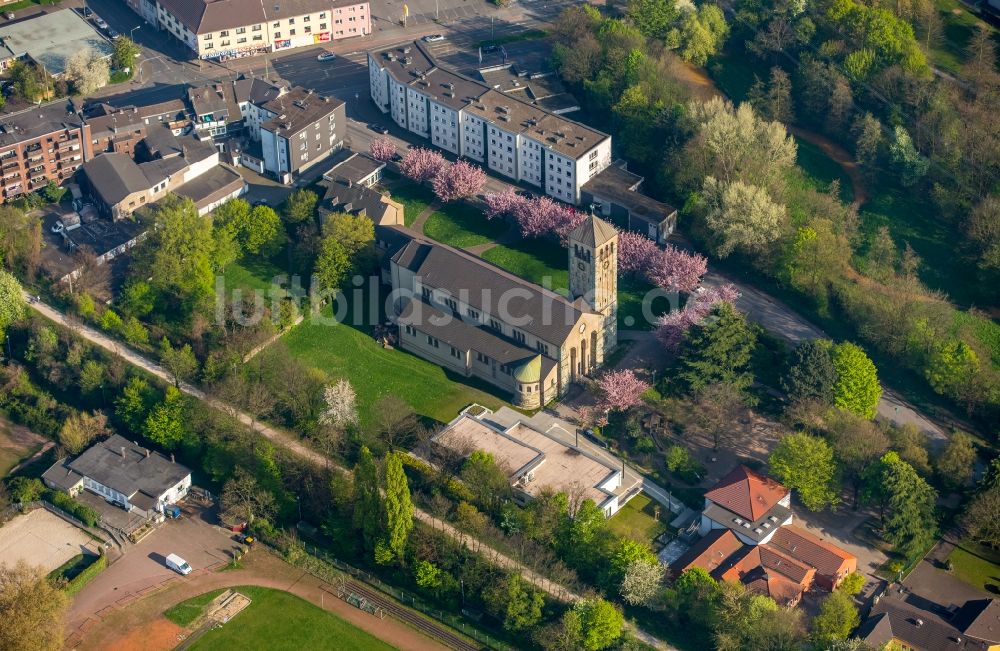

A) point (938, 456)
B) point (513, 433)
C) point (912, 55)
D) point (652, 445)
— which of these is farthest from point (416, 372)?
point (912, 55)

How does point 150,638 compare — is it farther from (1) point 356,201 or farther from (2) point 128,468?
(1) point 356,201

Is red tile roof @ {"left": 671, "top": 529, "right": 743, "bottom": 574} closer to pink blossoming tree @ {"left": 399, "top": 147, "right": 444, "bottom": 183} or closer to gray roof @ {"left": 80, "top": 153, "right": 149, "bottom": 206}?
pink blossoming tree @ {"left": 399, "top": 147, "right": 444, "bottom": 183}

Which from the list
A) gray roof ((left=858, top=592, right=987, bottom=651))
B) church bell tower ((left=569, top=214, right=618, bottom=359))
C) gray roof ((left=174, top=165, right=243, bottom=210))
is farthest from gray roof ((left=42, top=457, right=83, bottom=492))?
gray roof ((left=858, top=592, right=987, bottom=651))

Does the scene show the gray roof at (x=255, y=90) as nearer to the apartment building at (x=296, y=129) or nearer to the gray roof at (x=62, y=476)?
the apartment building at (x=296, y=129)

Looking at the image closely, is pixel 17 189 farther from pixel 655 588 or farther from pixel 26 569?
pixel 655 588

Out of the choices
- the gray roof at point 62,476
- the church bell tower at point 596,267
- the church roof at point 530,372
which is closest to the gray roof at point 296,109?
→ the church bell tower at point 596,267

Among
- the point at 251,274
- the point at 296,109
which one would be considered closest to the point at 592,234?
the point at 251,274
